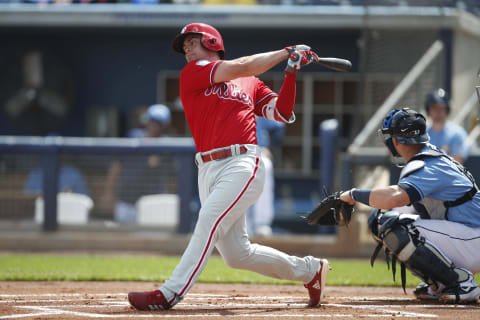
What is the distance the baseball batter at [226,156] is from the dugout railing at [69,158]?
191 inches

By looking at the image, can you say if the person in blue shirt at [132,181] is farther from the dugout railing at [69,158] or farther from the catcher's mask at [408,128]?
the catcher's mask at [408,128]

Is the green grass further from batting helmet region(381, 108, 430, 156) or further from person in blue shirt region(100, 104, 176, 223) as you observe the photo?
batting helmet region(381, 108, 430, 156)

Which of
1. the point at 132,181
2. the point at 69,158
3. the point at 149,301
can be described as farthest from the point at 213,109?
the point at 69,158

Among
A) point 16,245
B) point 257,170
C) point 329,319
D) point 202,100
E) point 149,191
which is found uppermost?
point 202,100

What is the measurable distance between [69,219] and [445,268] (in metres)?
6.06

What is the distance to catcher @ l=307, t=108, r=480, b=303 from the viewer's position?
494cm

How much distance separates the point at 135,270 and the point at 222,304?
276cm

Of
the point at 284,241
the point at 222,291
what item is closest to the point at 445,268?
the point at 222,291

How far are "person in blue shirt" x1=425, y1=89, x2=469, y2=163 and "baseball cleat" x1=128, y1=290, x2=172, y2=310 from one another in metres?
4.86

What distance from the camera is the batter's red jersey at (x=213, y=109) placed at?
183 inches

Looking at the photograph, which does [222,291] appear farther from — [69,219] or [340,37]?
[340,37]

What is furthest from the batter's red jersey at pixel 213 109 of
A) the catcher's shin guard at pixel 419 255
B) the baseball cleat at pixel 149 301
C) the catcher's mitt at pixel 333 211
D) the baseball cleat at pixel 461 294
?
the baseball cleat at pixel 461 294

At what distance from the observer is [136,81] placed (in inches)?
592

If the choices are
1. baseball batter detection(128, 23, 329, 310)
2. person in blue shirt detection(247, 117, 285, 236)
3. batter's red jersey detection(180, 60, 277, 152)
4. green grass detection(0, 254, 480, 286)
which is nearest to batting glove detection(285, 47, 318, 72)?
baseball batter detection(128, 23, 329, 310)
